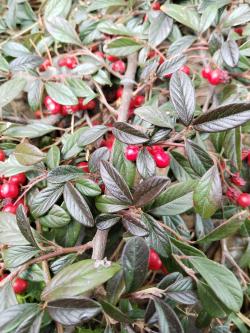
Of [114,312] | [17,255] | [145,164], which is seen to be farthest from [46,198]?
[114,312]

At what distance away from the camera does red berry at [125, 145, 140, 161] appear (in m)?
1.00

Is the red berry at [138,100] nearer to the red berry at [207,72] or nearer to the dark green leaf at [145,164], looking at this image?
the red berry at [207,72]

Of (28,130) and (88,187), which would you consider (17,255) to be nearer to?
(88,187)

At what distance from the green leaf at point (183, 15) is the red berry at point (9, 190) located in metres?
0.78

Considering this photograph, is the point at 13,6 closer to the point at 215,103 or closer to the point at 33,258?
the point at 215,103

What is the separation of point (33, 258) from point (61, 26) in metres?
0.85

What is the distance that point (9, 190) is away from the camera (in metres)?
1.09

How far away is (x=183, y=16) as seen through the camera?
4.26 ft

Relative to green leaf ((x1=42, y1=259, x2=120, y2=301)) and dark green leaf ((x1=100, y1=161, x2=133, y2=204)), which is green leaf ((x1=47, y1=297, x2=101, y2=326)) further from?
dark green leaf ((x1=100, y1=161, x2=133, y2=204))

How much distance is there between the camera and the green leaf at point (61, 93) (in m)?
1.22

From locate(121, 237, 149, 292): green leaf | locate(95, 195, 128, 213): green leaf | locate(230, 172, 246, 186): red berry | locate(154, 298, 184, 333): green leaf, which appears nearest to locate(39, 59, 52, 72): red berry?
locate(95, 195, 128, 213): green leaf

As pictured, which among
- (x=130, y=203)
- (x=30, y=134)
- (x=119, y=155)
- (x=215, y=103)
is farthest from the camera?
(x=215, y=103)

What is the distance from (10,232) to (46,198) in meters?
0.13

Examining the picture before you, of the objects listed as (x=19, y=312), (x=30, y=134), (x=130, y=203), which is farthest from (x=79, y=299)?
(x=30, y=134)
